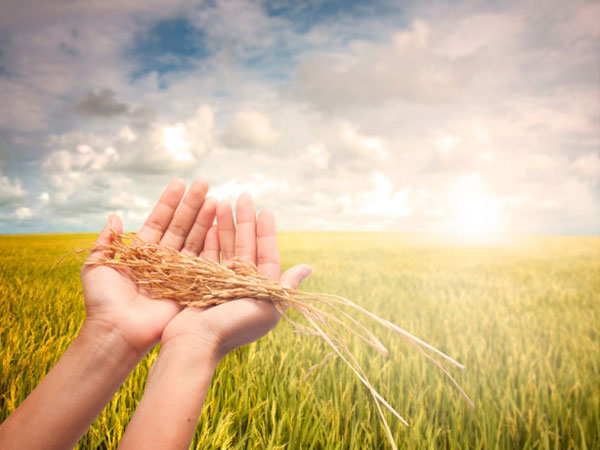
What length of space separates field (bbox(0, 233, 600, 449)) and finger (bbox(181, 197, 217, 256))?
3.30 feet

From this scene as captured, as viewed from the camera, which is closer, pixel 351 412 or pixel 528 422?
pixel 351 412

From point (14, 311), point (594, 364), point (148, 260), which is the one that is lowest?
point (594, 364)

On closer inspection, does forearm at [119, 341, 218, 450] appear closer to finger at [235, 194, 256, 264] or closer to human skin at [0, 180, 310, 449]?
human skin at [0, 180, 310, 449]

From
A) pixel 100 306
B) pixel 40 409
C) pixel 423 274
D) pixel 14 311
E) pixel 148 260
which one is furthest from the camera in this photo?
pixel 423 274

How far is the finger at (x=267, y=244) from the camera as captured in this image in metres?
2.53

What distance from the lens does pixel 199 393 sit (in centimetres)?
169

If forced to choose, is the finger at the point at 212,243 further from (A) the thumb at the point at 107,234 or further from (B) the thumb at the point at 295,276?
(B) the thumb at the point at 295,276

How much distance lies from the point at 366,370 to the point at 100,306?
2.22 meters

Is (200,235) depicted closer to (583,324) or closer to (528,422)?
(528,422)

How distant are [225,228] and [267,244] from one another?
0.46 m

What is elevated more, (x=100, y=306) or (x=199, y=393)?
(x=100, y=306)

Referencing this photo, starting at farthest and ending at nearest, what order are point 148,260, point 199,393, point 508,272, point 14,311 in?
point 508,272 < point 14,311 < point 148,260 < point 199,393

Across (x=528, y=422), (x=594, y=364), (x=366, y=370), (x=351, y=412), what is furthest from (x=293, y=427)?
(x=594, y=364)

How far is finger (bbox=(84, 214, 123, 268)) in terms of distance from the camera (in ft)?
7.88
